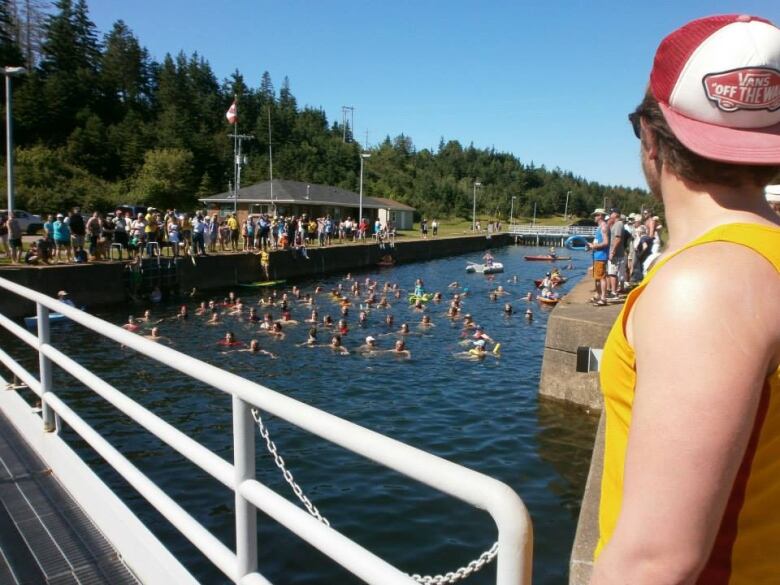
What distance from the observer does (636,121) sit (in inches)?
53.4

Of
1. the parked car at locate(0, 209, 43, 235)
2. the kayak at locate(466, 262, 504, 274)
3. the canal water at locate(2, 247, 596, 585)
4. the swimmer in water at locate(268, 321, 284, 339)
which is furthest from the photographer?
the kayak at locate(466, 262, 504, 274)

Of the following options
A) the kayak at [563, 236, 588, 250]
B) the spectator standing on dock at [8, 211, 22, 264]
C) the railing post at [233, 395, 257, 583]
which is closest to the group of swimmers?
the spectator standing on dock at [8, 211, 22, 264]

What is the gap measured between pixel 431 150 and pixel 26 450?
627ft

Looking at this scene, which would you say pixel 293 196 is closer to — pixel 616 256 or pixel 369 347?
pixel 369 347

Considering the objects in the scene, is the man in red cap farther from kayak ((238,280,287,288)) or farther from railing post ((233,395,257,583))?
kayak ((238,280,287,288))

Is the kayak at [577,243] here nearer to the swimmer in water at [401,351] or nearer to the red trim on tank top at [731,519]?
the swimmer in water at [401,351]

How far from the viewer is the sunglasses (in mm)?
1332

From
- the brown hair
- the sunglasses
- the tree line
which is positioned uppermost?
the tree line

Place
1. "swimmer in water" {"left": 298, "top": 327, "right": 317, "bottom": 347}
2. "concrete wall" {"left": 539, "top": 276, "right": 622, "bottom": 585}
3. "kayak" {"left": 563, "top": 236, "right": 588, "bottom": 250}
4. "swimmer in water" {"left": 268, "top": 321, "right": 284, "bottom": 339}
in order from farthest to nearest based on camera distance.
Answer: "kayak" {"left": 563, "top": 236, "right": 588, "bottom": 250} → "swimmer in water" {"left": 268, "top": 321, "right": 284, "bottom": 339} → "swimmer in water" {"left": 298, "top": 327, "right": 317, "bottom": 347} → "concrete wall" {"left": 539, "top": 276, "right": 622, "bottom": 585}

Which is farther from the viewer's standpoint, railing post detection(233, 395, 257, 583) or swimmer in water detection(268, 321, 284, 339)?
swimmer in water detection(268, 321, 284, 339)

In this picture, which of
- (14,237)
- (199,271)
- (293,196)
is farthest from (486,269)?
(14,237)

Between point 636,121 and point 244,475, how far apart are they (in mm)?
1661

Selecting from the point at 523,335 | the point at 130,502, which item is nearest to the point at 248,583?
the point at 130,502

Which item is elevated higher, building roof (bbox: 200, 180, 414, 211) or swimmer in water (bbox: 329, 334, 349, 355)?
building roof (bbox: 200, 180, 414, 211)
